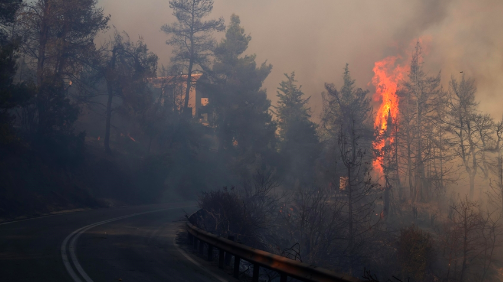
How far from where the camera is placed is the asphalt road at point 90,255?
7.32 metres

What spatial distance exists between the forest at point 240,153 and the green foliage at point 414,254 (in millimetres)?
81

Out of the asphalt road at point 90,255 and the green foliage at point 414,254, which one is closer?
the asphalt road at point 90,255

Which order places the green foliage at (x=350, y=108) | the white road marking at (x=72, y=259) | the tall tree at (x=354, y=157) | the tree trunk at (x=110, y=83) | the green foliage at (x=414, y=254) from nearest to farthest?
the white road marking at (x=72, y=259) → the tall tree at (x=354, y=157) → the green foliage at (x=414, y=254) → the tree trunk at (x=110, y=83) → the green foliage at (x=350, y=108)

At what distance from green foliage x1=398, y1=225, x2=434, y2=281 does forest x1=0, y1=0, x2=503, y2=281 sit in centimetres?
8

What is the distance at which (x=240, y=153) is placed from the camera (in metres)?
49.0

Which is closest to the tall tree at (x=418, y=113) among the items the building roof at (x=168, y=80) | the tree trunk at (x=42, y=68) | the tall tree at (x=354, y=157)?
the tall tree at (x=354, y=157)

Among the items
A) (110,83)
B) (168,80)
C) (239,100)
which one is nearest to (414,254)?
(110,83)

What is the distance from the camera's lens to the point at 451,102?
46.1 m

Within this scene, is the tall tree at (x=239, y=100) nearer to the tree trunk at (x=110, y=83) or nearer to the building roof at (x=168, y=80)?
the building roof at (x=168, y=80)

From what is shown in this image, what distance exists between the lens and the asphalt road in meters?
7.32

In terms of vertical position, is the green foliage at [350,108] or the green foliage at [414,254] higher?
the green foliage at [350,108]

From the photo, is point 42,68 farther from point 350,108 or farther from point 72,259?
point 350,108

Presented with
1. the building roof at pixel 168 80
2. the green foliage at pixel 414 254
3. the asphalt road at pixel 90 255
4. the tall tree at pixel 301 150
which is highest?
the building roof at pixel 168 80

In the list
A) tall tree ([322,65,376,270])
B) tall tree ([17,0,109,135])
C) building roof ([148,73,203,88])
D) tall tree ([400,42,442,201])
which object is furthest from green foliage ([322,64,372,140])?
tall tree ([17,0,109,135])
